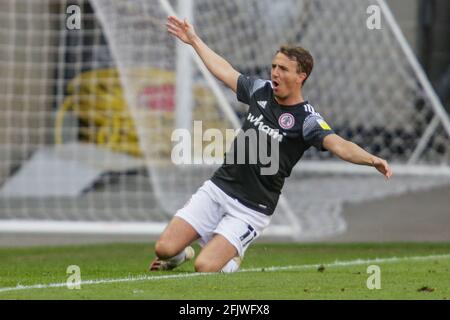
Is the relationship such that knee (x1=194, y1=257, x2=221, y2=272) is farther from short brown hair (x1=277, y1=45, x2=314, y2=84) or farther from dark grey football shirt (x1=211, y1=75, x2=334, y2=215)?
short brown hair (x1=277, y1=45, x2=314, y2=84)

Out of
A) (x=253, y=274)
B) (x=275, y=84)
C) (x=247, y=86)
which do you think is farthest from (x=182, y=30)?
(x=253, y=274)

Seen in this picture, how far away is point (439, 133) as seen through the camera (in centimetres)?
1700

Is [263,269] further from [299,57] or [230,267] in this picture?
[299,57]

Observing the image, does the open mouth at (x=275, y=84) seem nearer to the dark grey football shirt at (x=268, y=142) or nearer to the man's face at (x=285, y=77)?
the man's face at (x=285, y=77)

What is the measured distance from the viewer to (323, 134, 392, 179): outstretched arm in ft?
26.5

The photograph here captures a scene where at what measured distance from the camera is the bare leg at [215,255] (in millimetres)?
9125

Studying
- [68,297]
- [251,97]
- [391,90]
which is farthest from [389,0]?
[68,297]

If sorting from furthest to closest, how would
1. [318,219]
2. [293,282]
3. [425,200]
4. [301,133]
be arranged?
[425,200] → [318,219] → [301,133] → [293,282]

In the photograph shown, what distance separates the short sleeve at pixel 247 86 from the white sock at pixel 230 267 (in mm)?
1203

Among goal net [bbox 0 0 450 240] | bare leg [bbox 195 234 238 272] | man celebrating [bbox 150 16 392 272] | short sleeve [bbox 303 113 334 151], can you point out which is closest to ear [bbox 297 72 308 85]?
man celebrating [bbox 150 16 392 272]

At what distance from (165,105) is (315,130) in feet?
21.2

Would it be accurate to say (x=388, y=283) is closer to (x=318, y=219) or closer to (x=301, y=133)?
(x=301, y=133)

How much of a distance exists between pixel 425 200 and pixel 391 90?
8.04ft

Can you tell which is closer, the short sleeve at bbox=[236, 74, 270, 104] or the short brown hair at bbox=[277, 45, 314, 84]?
the short brown hair at bbox=[277, 45, 314, 84]
